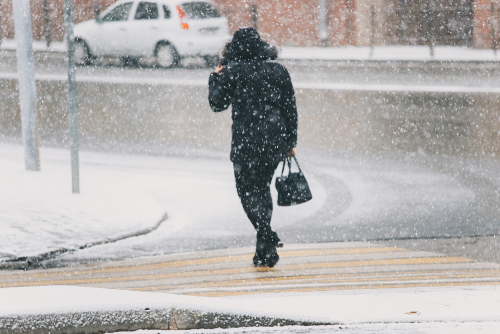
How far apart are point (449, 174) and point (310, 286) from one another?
14.0 feet

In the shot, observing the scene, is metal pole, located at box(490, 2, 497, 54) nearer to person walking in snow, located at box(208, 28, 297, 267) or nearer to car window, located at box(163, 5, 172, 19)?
car window, located at box(163, 5, 172, 19)

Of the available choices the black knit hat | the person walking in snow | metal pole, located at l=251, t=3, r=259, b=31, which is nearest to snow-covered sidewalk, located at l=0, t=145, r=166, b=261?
the person walking in snow

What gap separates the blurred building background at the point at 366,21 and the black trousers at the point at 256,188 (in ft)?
53.9

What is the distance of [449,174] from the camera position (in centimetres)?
845

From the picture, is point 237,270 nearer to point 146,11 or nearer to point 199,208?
point 199,208

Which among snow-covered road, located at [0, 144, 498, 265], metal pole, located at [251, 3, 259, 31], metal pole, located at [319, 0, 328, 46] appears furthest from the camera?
metal pole, located at [251, 3, 259, 31]

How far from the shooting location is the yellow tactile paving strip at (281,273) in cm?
473

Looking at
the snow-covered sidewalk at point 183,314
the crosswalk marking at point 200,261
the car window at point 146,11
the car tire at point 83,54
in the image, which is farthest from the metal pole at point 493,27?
the snow-covered sidewalk at point 183,314

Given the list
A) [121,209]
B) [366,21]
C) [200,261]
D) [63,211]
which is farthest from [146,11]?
[200,261]

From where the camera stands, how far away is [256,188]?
5035 millimetres

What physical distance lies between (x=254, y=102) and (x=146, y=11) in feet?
46.0

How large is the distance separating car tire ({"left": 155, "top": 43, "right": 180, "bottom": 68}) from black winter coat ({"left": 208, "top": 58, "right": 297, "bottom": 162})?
13.3 m

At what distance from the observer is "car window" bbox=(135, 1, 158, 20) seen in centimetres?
1802

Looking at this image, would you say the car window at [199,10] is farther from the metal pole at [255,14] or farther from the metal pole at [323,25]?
the metal pole at [323,25]
